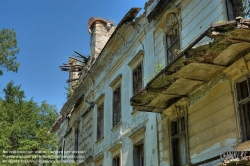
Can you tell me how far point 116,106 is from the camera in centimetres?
1500

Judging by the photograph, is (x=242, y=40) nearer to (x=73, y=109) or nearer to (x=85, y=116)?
(x=85, y=116)

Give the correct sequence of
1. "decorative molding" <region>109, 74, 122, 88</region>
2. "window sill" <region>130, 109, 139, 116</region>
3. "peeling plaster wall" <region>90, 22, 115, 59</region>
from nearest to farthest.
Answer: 1. "window sill" <region>130, 109, 139, 116</region>
2. "decorative molding" <region>109, 74, 122, 88</region>
3. "peeling plaster wall" <region>90, 22, 115, 59</region>

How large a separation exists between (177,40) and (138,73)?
9.72 feet

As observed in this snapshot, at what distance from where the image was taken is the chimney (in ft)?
A: 65.2

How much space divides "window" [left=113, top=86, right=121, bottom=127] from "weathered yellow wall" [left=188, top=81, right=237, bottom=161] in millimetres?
5566

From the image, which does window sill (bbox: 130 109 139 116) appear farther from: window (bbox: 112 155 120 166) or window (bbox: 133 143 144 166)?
window (bbox: 112 155 120 166)

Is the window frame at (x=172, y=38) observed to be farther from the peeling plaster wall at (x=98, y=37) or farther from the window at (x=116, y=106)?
the peeling plaster wall at (x=98, y=37)

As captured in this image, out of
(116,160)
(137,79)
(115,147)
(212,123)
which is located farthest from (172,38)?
(116,160)

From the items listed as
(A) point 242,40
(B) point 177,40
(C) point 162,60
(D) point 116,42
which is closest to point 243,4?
(A) point 242,40

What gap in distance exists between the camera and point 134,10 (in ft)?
45.0

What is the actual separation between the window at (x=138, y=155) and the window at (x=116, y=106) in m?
2.17

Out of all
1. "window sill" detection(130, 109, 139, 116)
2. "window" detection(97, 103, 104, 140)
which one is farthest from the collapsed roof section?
"window" detection(97, 103, 104, 140)

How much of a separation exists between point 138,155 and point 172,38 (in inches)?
165

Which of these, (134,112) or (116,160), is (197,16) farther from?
(116,160)
